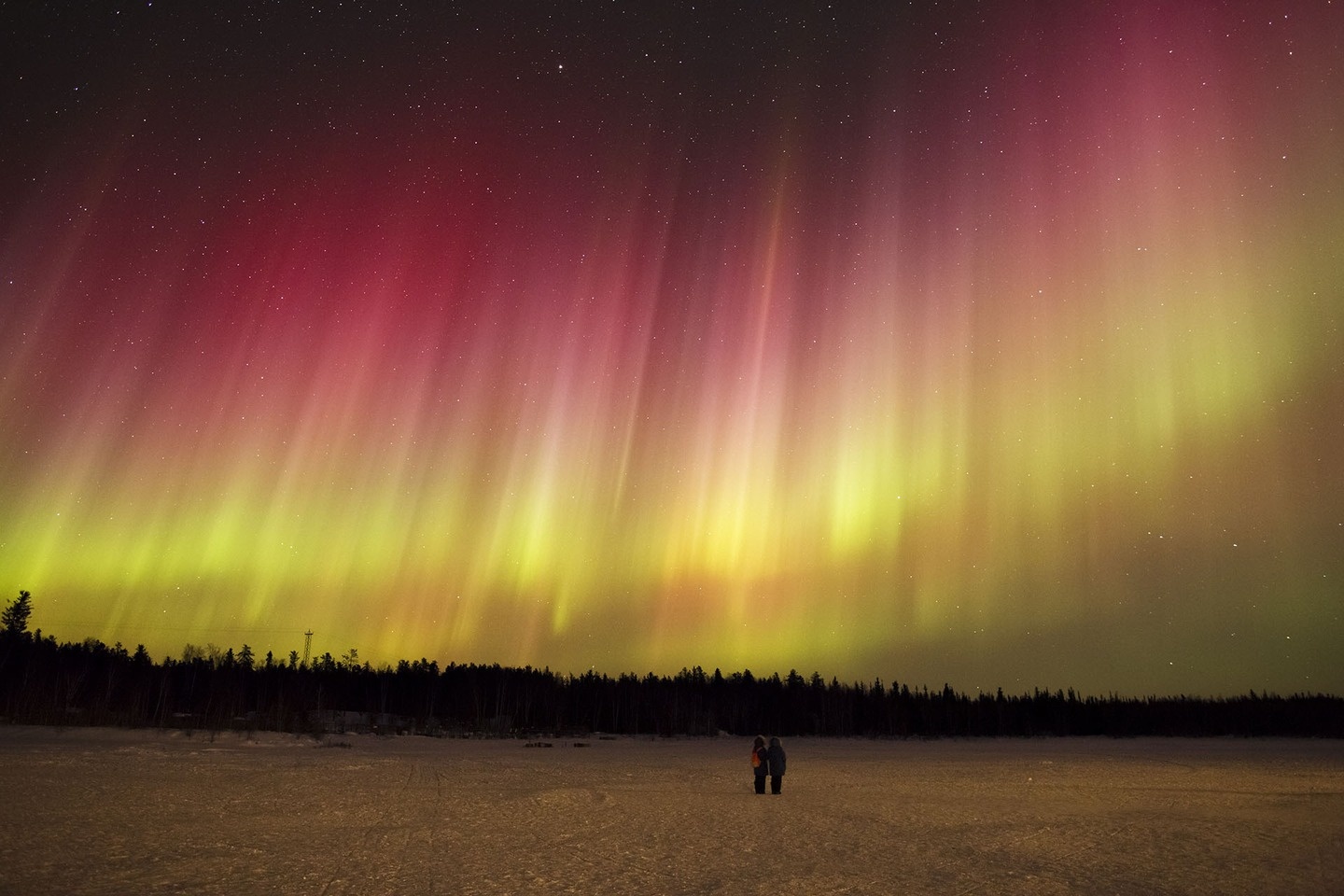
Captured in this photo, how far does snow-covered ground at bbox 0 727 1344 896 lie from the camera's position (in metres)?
11.9

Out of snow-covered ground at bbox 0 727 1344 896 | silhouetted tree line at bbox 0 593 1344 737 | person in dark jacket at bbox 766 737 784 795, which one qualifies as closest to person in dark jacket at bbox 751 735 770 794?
person in dark jacket at bbox 766 737 784 795

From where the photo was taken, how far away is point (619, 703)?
431ft

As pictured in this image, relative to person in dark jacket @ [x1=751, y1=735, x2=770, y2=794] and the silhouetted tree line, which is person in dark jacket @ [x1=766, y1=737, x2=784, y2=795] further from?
the silhouetted tree line

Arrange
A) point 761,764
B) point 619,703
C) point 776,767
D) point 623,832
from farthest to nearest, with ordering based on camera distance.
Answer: point 619,703 < point 761,764 < point 776,767 < point 623,832

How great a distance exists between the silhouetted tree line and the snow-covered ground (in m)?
74.1

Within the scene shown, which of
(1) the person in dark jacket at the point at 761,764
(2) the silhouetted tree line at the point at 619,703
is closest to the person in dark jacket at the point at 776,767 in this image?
(1) the person in dark jacket at the point at 761,764

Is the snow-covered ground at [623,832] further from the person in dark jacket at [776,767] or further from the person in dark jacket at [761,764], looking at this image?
the person in dark jacket at [761,764]

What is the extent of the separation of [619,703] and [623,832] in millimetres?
119094

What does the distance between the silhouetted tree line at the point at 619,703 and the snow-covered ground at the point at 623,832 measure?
74051 mm

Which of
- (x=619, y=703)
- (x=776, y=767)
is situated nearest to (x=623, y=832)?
(x=776, y=767)

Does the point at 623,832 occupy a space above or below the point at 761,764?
below

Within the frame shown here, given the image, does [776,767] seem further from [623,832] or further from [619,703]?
[619,703]

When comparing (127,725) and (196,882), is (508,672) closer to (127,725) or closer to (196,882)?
(127,725)

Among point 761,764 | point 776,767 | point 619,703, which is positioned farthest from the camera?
point 619,703
